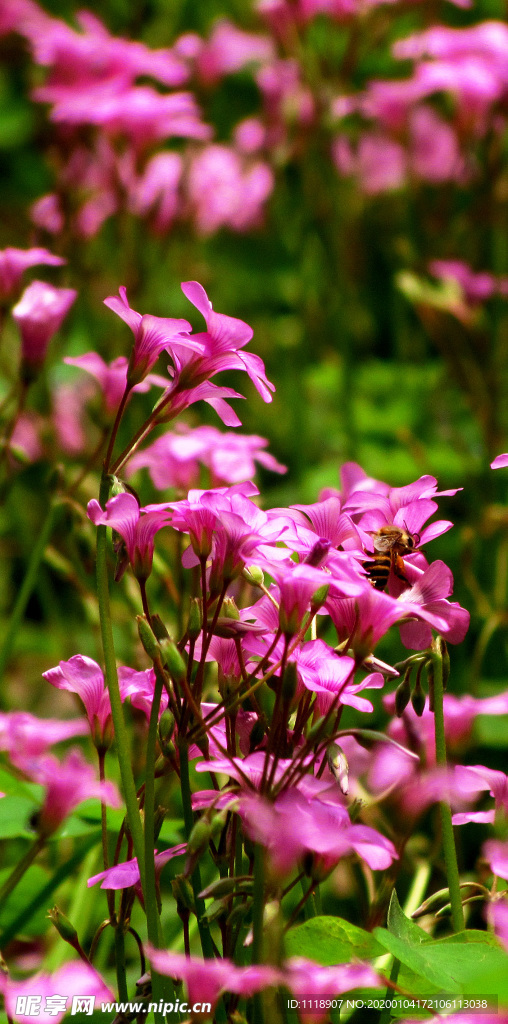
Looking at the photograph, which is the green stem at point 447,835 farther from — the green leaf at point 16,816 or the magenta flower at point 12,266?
the magenta flower at point 12,266

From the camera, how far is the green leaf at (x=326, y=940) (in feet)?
1.51

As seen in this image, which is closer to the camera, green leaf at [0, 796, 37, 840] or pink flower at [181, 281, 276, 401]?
pink flower at [181, 281, 276, 401]

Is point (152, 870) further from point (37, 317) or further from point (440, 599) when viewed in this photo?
point (37, 317)

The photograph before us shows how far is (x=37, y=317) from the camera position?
2.55 feet

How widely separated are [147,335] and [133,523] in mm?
98

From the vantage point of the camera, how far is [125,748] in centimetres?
46

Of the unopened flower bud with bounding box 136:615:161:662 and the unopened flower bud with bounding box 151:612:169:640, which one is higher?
the unopened flower bud with bounding box 136:615:161:662

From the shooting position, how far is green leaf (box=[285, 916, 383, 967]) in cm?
46

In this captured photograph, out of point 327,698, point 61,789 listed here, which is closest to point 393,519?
point 327,698

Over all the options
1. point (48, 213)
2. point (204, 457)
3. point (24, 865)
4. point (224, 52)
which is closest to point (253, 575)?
point (24, 865)

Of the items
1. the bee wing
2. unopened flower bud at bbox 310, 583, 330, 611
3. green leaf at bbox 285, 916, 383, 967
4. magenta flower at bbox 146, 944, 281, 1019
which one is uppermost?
unopened flower bud at bbox 310, 583, 330, 611

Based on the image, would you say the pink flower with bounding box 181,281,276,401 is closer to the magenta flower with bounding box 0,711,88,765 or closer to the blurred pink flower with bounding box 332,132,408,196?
the magenta flower with bounding box 0,711,88,765

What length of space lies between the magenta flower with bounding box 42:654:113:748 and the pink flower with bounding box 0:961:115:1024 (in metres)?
0.13

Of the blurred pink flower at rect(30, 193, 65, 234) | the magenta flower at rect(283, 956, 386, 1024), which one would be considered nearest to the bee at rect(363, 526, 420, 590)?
the magenta flower at rect(283, 956, 386, 1024)
